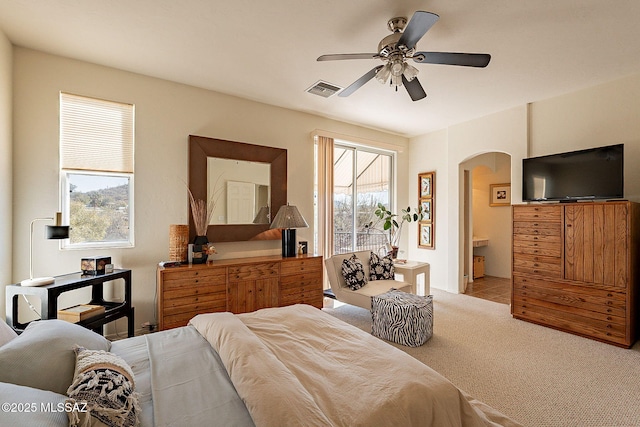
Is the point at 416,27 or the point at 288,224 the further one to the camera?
the point at 288,224

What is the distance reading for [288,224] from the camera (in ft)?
12.1

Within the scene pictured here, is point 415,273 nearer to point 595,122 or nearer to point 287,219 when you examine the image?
point 287,219

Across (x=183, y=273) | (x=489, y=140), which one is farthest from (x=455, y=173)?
(x=183, y=273)

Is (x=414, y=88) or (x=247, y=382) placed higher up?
(x=414, y=88)

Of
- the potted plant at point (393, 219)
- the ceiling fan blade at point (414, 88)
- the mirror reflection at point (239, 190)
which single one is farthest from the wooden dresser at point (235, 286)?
the ceiling fan blade at point (414, 88)

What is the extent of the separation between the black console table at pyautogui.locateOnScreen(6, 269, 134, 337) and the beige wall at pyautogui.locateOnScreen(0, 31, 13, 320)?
300 millimetres

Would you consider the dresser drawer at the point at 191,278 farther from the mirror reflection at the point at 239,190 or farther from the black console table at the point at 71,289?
the mirror reflection at the point at 239,190

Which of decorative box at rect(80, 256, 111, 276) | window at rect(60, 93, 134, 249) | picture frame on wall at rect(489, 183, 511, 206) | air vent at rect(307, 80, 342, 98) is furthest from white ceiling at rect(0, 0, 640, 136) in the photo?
picture frame on wall at rect(489, 183, 511, 206)

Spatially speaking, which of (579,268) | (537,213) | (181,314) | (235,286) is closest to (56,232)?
(181,314)

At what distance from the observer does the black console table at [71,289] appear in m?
2.22

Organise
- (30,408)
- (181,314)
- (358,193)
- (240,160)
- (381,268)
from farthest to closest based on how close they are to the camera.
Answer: (358,193), (381,268), (240,160), (181,314), (30,408)

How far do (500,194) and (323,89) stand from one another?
495 centimetres

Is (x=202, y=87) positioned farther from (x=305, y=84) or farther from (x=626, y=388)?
(x=626, y=388)

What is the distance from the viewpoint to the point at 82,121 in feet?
9.65
